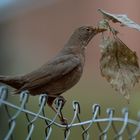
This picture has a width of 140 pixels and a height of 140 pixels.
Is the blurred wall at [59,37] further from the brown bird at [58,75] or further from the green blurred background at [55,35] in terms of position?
the brown bird at [58,75]

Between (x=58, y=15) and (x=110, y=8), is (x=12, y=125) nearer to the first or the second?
(x=110, y=8)

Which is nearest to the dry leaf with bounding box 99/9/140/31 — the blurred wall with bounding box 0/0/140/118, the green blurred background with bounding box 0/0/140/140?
the green blurred background with bounding box 0/0/140/140

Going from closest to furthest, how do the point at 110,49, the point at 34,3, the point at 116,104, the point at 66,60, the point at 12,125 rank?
the point at 12,125
the point at 110,49
the point at 66,60
the point at 116,104
the point at 34,3

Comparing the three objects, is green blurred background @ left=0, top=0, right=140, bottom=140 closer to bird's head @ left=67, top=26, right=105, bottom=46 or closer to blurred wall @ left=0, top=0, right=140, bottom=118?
blurred wall @ left=0, top=0, right=140, bottom=118

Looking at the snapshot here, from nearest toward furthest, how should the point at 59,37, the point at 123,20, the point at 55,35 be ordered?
the point at 123,20, the point at 59,37, the point at 55,35

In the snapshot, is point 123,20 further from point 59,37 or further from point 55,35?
point 55,35

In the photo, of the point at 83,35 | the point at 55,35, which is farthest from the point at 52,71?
the point at 55,35

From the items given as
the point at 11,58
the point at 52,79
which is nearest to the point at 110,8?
the point at 11,58
